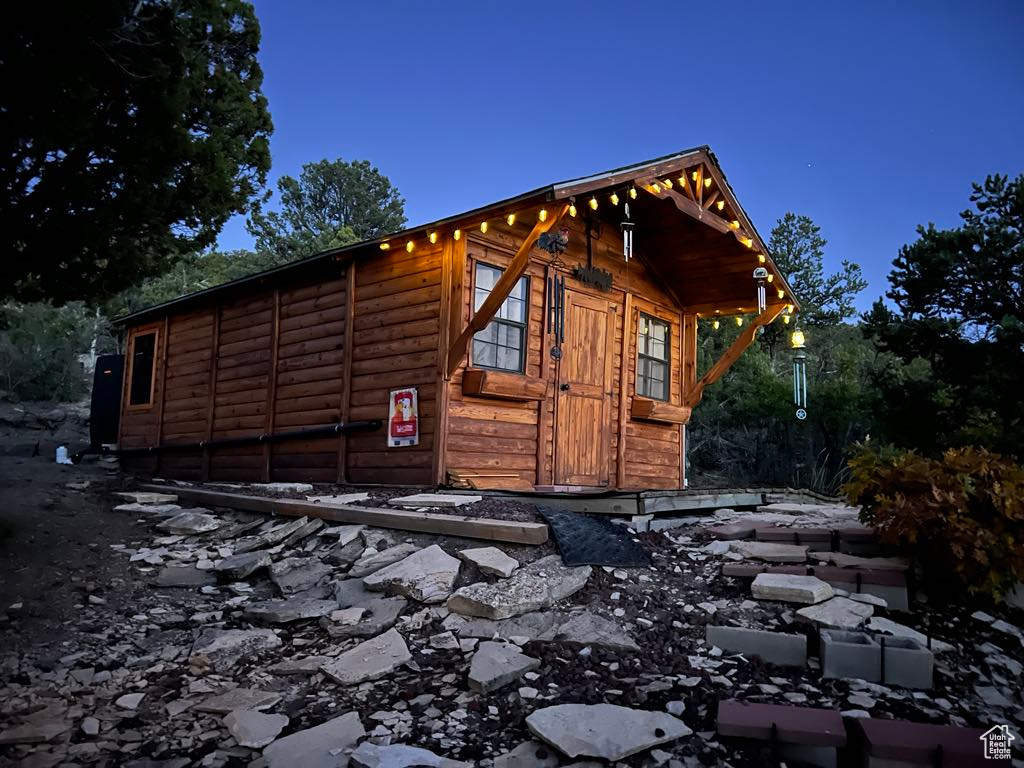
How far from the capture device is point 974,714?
286cm

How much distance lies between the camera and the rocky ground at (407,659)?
2801 mm

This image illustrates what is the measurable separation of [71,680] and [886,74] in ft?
60.5

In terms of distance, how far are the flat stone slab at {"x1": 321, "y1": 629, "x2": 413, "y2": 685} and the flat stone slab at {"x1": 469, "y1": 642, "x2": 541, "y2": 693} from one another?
0.43 m

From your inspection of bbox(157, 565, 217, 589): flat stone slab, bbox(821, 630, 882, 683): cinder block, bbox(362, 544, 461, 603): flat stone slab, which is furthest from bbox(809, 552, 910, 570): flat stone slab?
bbox(157, 565, 217, 589): flat stone slab

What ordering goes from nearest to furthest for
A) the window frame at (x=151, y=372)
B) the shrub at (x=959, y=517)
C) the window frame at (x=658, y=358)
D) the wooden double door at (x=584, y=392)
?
1. the shrub at (x=959, y=517)
2. the wooden double door at (x=584, y=392)
3. the window frame at (x=658, y=358)
4. the window frame at (x=151, y=372)

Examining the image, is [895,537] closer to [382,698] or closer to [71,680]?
[382,698]

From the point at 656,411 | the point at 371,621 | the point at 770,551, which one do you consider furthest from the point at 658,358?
the point at 371,621

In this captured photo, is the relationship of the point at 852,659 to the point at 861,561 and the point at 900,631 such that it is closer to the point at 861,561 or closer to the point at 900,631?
the point at 900,631

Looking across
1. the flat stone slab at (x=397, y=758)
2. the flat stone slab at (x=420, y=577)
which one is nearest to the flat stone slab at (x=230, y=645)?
the flat stone slab at (x=420, y=577)

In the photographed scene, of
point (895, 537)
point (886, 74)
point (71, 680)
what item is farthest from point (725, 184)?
point (886, 74)

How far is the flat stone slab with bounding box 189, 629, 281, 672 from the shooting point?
3842 millimetres

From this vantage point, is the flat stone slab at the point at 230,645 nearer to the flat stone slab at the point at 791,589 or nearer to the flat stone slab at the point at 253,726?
the flat stone slab at the point at 253,726

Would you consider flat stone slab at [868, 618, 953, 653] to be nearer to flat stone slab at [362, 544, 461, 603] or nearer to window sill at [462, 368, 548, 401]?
flat stone slab at [362, 544, 461, 603]

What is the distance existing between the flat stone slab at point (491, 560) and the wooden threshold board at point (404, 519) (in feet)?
0.63
